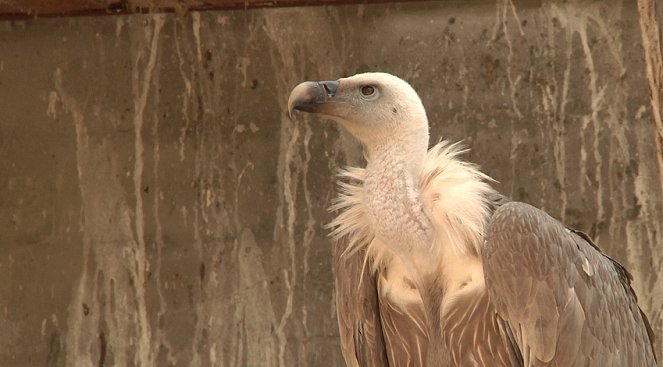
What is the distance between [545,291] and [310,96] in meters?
1.00

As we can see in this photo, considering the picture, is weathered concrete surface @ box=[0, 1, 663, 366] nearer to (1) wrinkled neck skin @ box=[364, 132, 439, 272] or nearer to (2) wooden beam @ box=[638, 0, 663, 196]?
(2) wooden beam @ box=[638, 0, 663, 196]

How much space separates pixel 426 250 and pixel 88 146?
92.4 inches

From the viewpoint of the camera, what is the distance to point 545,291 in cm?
381

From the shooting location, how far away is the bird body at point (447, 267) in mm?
3826

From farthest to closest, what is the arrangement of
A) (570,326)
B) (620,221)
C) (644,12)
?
1. (620,221)
2. (644,12)
3. (570,326)

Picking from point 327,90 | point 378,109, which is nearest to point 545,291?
point 378,109

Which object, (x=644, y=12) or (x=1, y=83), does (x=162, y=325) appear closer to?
(x=1, y=83)

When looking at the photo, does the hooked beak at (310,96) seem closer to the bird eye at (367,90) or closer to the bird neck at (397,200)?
the bird eye at (367,90)

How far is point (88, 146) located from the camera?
5691 mm

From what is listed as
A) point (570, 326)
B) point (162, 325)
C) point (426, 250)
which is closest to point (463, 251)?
point (426, 250)

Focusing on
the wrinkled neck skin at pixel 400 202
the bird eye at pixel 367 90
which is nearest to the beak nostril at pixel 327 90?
the bird eye at pixel 367 90

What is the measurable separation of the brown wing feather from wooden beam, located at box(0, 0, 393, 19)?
204 centimetres

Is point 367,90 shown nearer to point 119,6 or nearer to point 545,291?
point 545,291

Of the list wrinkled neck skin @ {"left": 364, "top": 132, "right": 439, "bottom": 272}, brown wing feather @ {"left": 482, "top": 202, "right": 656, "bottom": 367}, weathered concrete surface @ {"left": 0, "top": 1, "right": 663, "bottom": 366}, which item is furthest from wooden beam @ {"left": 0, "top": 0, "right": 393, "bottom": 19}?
brown wing feather @ {"left": 482, "top": 202, "right": 656, "bottom": 367}
